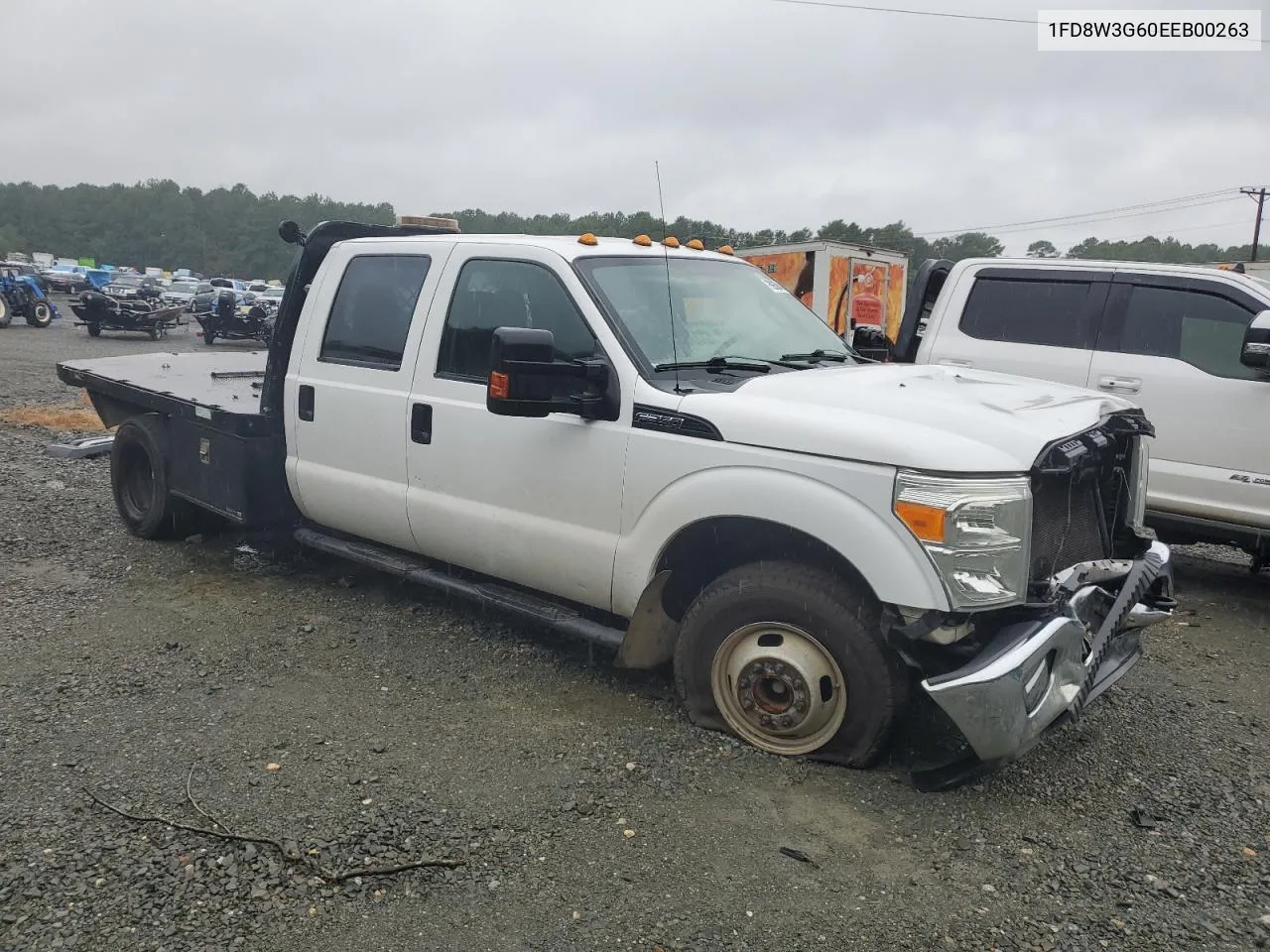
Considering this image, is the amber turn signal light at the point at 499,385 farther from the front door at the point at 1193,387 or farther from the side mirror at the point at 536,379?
the front door at the point at 1193,387

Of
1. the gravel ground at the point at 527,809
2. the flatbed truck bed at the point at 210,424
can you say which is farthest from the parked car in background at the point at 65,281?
the gravel ground at the point at 527,809

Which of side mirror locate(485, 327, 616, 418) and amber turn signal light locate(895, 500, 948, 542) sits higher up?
side mirror locate(485, 327, 616, 418)

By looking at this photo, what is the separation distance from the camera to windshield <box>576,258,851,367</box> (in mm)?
3992

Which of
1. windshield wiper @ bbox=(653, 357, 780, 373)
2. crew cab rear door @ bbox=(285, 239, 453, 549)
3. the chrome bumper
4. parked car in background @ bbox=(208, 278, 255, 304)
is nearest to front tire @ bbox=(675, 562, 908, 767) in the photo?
the chrome bumper

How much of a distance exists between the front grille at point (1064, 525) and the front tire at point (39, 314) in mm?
28470

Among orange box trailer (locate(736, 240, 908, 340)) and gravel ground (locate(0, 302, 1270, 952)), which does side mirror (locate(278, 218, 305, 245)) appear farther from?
orange box trailer (locate(736, 240, 908, 340))

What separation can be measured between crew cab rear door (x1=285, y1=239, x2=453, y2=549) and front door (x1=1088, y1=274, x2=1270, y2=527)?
162 inches

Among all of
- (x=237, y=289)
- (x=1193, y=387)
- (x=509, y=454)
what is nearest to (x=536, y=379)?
(x=509, y=454)

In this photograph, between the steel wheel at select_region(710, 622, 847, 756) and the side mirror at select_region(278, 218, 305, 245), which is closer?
the steel wheel at select_region(710, 622, 847, 756)

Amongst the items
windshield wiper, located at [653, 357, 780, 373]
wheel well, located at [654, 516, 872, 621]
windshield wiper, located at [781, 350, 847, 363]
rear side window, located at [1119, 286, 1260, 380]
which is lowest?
wheel well, located at [654, 516, 872, 621]

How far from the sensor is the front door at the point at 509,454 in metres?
3.90

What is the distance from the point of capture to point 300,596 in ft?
17.6

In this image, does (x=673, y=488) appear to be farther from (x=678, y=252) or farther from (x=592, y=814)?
(x=678, y=252)

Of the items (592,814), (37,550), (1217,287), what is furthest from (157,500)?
(1217,287)
